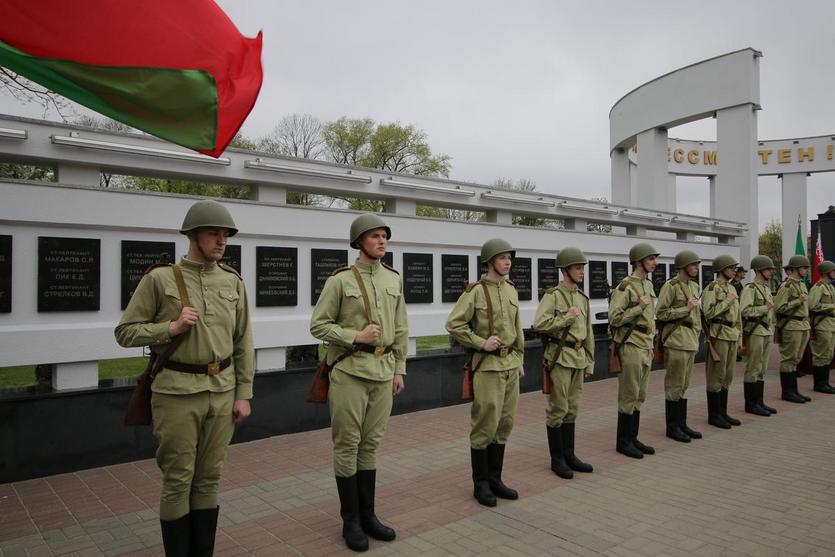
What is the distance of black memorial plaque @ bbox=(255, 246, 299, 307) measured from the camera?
6918mm

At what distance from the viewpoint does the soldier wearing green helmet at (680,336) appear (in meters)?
6.81

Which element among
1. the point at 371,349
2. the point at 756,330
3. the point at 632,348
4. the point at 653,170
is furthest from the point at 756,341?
the point at 653,170

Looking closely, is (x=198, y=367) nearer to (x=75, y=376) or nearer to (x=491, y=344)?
(x=491, y=344)

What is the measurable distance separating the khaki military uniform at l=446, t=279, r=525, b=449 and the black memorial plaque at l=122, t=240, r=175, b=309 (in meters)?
3.13

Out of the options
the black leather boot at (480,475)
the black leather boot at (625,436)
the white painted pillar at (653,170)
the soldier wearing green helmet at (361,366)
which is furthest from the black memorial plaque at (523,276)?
the white painted pillar at (653,170)

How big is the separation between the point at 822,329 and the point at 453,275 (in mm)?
6402

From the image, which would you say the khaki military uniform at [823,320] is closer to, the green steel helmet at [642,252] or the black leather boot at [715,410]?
the black leather boot at [715,410]

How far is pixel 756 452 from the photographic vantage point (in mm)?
6277

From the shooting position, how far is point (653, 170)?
666 inches

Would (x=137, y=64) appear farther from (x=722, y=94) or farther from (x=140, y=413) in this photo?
(x=722, y=94)

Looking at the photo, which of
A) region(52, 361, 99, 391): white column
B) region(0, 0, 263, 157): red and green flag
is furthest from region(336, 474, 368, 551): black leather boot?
region(52, 361, 99, 391): white column

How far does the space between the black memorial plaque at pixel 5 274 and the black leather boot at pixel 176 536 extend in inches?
127

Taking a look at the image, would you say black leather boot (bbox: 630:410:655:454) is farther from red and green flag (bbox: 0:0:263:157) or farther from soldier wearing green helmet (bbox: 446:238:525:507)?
red and green flag (bbox: 0:0:263:157)

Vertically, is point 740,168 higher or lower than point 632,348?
higher
